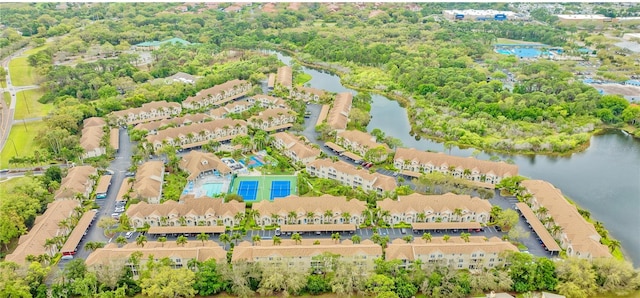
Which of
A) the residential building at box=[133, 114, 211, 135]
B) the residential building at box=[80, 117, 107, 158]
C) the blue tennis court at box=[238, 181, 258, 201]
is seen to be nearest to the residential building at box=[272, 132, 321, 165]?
the blue tennis court at box=[238, 181, 258, 201]

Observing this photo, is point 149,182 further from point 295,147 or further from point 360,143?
point 360,143

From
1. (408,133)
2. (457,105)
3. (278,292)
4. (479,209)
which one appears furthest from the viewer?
(457,105)

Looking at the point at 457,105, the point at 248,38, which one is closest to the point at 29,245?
the point at 457,105

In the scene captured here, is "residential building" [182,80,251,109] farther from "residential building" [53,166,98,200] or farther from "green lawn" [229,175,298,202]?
"green lawn" [229,175,298,202]

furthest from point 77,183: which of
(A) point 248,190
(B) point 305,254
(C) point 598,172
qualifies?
(C) point 598,172

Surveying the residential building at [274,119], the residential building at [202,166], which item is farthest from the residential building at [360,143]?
the residential building at [202,166]

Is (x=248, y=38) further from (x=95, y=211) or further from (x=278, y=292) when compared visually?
(x=278, y=292)
